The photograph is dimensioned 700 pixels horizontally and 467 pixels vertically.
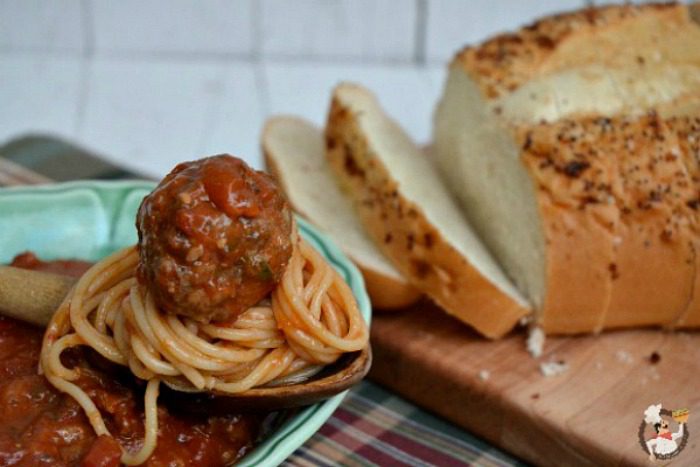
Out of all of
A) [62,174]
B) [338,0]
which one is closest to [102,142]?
[62,174]

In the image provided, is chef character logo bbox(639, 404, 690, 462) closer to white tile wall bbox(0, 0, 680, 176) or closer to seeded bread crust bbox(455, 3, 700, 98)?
seeded bread crust bbox(455, 3, 700, 98)

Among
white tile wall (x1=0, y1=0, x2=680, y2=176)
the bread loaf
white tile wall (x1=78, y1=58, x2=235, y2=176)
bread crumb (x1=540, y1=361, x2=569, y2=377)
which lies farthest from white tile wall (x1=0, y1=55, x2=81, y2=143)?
bread crumb (x1=540, y1=361, x2=569, y2=377)

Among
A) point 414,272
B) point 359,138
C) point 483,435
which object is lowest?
point 483,435

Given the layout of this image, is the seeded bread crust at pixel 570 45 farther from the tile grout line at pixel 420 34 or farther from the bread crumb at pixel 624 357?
the tile grout line at pixel 420 34

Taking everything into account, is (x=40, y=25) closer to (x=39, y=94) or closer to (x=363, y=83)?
(x=39, y=94)

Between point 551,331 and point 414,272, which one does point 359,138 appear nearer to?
point 414,272

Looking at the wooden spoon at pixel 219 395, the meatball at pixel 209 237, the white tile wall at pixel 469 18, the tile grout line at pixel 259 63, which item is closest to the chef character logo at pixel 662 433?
the wooden spoon at pixel 219 395
